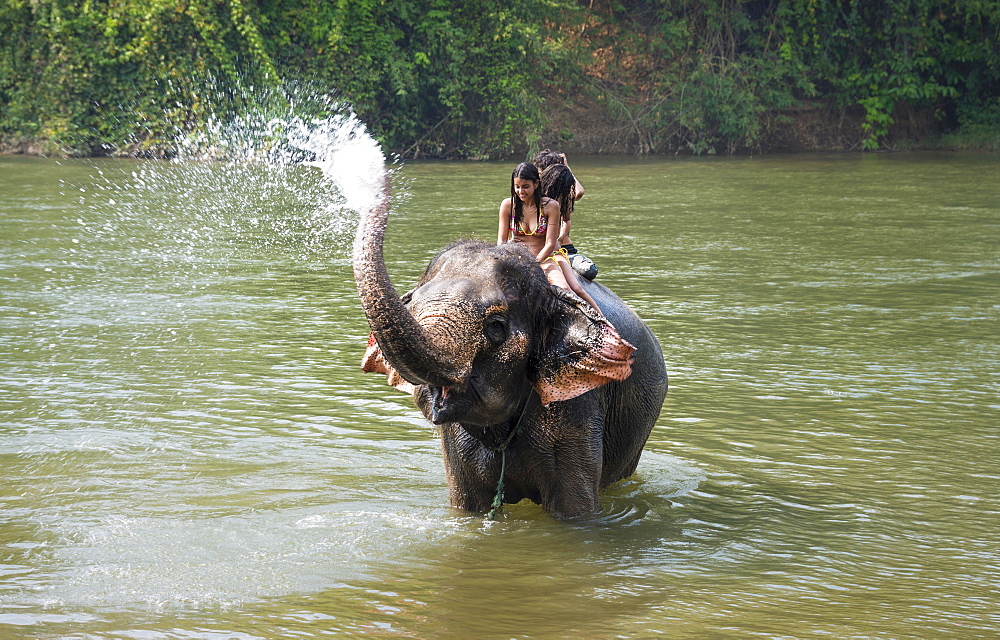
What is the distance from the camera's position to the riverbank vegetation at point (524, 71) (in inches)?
995

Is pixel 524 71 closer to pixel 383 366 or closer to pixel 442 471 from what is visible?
pixel 442 471

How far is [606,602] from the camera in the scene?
4.68m

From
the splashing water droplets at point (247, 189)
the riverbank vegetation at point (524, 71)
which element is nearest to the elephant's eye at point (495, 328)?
the splashing water droplets at point (247, 189)

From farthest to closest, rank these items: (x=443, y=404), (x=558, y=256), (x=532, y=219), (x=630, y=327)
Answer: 1. (x=532, y=219)
2. (x=630, y=327)
3. (x=558, y=256)
4. (x=443, y=404)

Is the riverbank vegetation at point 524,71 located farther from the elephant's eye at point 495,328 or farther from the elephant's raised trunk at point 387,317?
the elephant's raised trunk at point 387,317

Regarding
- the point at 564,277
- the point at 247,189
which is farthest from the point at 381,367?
the point at 247,189

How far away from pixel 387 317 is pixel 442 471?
260cm

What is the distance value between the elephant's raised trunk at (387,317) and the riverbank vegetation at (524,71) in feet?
69.2

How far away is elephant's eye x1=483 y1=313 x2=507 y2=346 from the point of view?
4.47 meters

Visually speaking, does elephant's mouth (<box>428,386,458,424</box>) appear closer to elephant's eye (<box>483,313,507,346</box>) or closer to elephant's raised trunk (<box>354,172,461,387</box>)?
elephant's raised trunk (<box>354,172,461,387</box>)

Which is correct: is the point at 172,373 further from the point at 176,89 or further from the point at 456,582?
the point at 176,89

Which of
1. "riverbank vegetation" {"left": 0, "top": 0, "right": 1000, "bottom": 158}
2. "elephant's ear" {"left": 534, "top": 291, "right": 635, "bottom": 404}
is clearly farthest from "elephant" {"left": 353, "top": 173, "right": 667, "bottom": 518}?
"riverbank vegetation" {"left": 0, "top": 0, "right": 1000, "bottom": 158}

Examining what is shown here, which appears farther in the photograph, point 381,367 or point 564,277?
point 564,277

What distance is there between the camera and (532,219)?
5680 millimetres
